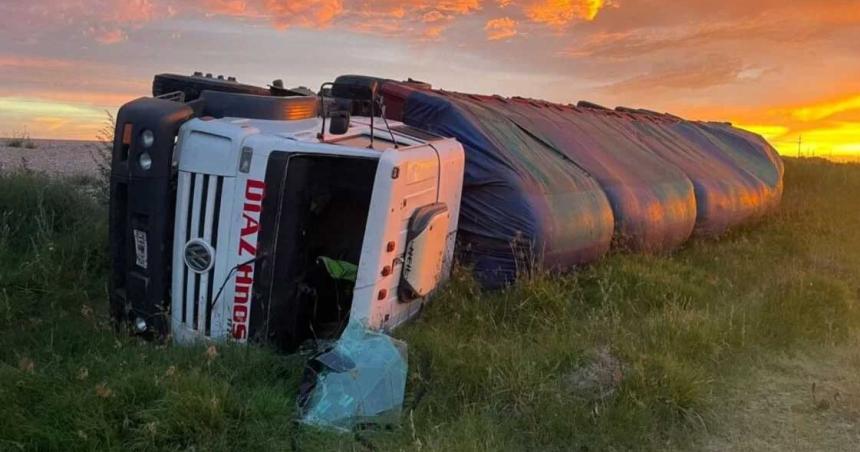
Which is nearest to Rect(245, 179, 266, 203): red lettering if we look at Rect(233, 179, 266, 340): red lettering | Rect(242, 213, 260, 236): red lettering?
Rect(233, 179, 266, 340): red lettering

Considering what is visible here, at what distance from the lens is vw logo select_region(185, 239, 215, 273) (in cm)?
439

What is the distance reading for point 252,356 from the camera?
4219 mm

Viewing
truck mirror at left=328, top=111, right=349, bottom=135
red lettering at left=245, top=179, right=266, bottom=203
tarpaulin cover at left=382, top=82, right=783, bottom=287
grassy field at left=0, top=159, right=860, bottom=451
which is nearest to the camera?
grassy field at left=0, top=159, right=860, bottom=451

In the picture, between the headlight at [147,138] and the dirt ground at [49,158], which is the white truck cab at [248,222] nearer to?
the headlight at [147,138]

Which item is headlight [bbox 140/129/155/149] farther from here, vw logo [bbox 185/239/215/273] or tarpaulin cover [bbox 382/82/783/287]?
tarpaulin cover [bbox 382/82/783/287]

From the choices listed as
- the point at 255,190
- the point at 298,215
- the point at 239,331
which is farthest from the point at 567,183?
the point at 239,331

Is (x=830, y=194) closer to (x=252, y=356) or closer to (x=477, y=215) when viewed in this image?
(x=477, y=215)

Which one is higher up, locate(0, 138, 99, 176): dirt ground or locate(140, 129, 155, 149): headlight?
locate(140, 129, 155, 149): headlight

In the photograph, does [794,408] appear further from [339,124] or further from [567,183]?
[339,124]

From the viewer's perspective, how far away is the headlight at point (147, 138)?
4.41 m

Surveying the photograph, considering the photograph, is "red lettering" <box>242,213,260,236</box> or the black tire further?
the black tire

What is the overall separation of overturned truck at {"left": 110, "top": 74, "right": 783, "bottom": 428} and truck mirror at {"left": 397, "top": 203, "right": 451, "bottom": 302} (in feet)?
0.04

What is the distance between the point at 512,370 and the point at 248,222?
1693mm

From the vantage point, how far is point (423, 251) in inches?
193
